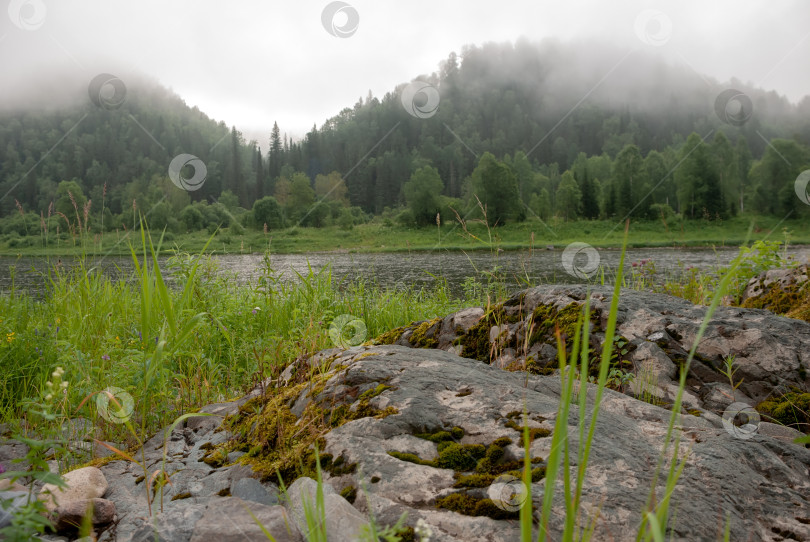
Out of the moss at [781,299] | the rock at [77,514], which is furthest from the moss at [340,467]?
the moss at [781,299]

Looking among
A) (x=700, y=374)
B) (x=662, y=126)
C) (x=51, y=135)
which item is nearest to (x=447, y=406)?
(x=700, y=374)

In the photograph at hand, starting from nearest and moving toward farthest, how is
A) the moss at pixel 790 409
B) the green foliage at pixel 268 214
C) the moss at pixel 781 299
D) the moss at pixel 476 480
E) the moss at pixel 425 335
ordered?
the moss at pixel 476 480, the moss at pixel 790 409, the moss at pixel 425 335, the moss at pixel 781 299, the green foliage at pixel 268 214

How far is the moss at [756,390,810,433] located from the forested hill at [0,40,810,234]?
11075mm

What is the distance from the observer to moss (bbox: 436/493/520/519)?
130cm

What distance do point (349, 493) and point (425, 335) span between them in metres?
2.37

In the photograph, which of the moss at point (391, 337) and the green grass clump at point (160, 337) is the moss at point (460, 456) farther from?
the moss at point (391, 337)

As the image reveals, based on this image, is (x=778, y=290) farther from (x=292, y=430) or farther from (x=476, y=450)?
(x=292, y=430)

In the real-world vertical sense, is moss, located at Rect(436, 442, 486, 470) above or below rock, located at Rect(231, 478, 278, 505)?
above

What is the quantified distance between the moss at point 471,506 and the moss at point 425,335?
2.30 m

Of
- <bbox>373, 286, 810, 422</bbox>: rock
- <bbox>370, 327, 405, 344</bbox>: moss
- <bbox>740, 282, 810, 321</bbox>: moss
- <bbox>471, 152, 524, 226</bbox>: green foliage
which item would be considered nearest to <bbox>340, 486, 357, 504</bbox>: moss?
<bbox>373, 286, 810, 422</bbox>: rock

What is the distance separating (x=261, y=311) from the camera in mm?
5875

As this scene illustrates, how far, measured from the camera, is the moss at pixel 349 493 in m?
1.48

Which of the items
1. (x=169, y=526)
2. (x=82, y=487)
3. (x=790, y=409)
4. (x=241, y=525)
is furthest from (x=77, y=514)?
(x=790, y=409)

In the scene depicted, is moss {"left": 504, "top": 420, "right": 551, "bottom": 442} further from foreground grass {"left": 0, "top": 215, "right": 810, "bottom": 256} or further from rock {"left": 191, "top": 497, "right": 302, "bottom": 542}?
foreground grass {"left": 0, "top": 215, "right": 810, "bottom": 256}
